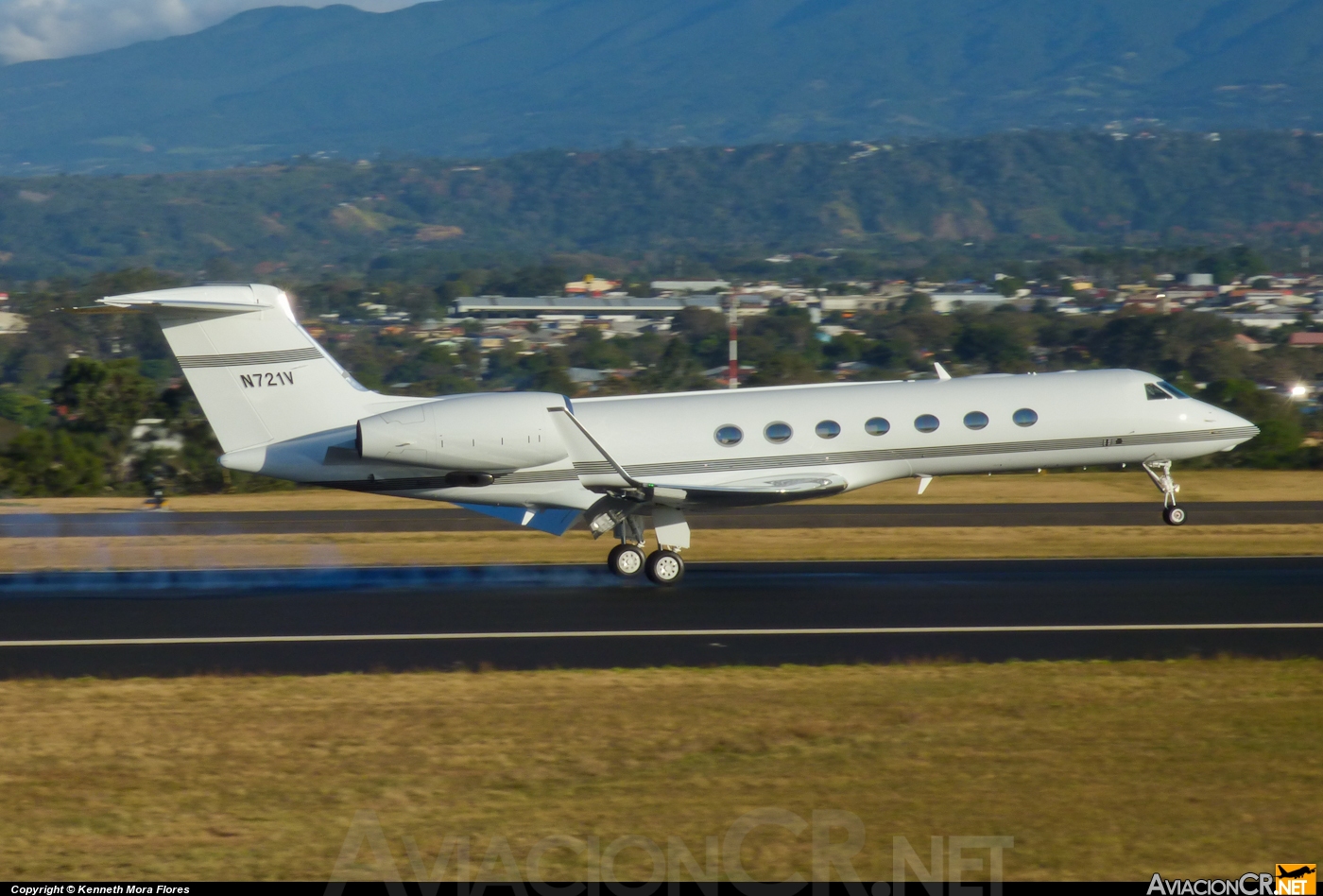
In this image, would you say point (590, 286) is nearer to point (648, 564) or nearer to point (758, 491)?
point (648, 564)

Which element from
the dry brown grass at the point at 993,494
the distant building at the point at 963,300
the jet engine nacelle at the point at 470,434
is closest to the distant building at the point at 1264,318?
the distant building at the point at 963,300

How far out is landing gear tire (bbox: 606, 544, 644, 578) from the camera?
1981cm

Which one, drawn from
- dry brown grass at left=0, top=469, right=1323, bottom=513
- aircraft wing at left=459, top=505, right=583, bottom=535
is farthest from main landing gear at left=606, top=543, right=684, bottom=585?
dry brown grass at left=0, top=469, right=1323, bottom=513

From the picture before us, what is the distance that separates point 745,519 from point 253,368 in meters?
11.7

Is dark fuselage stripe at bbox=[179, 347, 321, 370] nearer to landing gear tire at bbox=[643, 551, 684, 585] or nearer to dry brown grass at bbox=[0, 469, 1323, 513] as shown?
landing gear tire at bbox=[643, 551, 684, 585]

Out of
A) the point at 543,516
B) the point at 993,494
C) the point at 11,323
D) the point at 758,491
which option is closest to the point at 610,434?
the point at 543,516

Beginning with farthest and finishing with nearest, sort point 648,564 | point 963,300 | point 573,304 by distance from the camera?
point 963,300 < point 573,304 < point 648,564

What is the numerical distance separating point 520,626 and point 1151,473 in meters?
11.3

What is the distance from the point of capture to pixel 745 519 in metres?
28.2

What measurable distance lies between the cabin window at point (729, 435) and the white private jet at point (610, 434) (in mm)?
23

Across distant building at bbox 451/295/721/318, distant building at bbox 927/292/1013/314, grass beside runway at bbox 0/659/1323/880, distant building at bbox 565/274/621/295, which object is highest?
grass beside runway at bbox 0/659/1323/880

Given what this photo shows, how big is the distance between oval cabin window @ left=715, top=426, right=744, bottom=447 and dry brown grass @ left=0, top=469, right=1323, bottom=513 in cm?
1167

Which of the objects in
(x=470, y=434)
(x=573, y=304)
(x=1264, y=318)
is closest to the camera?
(x=470, y=434)

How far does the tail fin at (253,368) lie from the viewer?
61.8 ft
